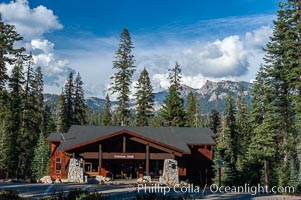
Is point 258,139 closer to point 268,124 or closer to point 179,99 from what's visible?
point 268,124

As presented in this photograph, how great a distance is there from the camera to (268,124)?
34.8 metres

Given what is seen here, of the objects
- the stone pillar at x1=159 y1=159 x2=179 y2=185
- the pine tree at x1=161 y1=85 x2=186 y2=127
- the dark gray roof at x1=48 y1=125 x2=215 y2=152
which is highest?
the pine tree at x1=161 y1=85 x2=186 y2=127

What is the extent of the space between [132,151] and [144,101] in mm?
19012

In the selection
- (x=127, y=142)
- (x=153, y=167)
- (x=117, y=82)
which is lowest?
(x=153, y=167)

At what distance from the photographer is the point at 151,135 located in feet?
116

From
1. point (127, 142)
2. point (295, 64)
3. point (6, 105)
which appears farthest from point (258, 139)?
point (6, 105)

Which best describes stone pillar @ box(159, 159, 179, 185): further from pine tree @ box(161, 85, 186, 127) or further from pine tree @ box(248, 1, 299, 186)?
pine tree @ box(161, 85, 186, 127)

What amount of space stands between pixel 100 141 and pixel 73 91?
72.1ft

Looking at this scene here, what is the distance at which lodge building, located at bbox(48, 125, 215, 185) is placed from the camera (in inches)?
1241

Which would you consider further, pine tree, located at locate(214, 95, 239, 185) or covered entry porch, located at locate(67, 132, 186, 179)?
pine tree, located at locate(214, 95, 239, 185)

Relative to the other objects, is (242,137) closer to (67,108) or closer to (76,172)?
(67,108)

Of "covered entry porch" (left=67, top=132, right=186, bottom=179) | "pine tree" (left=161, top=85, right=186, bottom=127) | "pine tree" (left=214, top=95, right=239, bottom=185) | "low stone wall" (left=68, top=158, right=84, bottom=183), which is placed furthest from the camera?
"pine tree" (left=161, top=85, right=186, bottom=127)

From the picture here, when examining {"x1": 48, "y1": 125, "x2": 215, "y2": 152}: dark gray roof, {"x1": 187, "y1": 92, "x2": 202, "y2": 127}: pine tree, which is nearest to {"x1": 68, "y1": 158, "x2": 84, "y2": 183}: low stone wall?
{"x1": 48, "y1": 125, "x2": 215, "y2": 152}: dark gray roof

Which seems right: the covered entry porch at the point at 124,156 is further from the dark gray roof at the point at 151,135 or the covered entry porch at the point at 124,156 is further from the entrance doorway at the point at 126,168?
the dark gray roof at the point at 151,135
